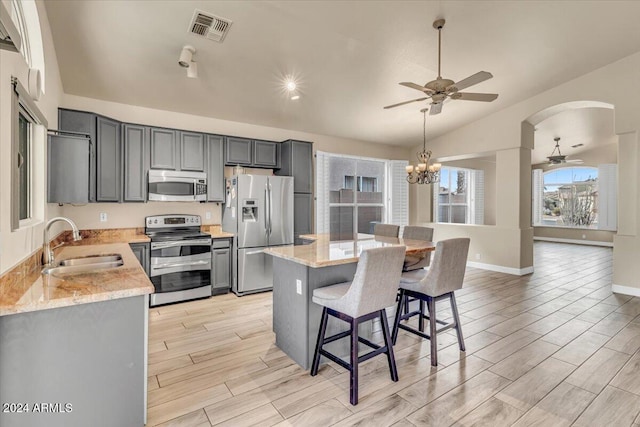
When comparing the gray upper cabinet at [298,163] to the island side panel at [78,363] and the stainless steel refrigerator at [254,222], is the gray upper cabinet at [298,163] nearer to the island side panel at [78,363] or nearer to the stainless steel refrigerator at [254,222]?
the stainless steel refrigerator at [254,222]

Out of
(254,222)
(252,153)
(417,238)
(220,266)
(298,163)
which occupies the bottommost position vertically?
(220,266)

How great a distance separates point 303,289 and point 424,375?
1131 millimetres

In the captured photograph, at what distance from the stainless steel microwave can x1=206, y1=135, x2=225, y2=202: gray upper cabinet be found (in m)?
0.09

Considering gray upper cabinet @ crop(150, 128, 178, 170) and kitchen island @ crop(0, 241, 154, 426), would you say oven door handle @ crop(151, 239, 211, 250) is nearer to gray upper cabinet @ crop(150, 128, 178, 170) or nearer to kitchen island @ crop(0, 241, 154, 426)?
gray upper cabinet @ crop(150, 128, 178, 170)

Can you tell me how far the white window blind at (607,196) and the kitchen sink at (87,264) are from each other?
11.7 m

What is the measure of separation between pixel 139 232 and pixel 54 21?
2475 mm

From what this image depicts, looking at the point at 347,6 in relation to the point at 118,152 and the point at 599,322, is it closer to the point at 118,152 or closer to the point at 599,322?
the point at 118,152

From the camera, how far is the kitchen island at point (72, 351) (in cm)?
143

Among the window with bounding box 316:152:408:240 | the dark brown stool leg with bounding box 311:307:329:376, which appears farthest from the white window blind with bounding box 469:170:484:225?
the dark brown stool leg with bounding box 311:307:329:376

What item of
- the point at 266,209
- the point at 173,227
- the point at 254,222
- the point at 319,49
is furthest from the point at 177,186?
the point at 319,49

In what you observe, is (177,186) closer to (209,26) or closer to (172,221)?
(172,221)

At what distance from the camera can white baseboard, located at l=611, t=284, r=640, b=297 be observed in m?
4.54

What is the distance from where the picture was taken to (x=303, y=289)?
249 centimetres

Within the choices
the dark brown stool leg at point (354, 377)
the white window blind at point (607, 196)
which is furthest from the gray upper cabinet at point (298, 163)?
the white window blind at point (607, 196)
